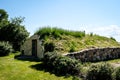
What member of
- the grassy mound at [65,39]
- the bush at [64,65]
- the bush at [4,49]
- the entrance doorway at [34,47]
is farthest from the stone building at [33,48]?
the bush at [64,65]

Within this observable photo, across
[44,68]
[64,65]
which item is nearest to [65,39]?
[44,68]

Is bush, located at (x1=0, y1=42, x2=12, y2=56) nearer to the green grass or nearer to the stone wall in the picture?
the green grass

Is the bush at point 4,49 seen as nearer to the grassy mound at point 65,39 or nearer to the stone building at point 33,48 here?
the stone building at point 33,48

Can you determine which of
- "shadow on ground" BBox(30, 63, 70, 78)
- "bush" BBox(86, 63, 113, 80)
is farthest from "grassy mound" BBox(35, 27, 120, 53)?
"bush" BBox(86, 63, 113, 80)

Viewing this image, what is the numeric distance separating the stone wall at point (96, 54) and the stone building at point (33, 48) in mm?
3790

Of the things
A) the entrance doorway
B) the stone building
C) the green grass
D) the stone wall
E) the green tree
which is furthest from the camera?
the green tree

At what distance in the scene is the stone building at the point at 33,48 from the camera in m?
19.2

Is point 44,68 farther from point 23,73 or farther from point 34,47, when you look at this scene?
point 34,47

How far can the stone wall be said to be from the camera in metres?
17.5

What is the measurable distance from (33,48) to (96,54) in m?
6.71

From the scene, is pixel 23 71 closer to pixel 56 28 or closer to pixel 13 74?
pixel 13 74

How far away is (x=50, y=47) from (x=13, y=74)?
5687 millimetres

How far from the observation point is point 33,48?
20391 mm

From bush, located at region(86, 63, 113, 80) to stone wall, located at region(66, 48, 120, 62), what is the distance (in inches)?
201
